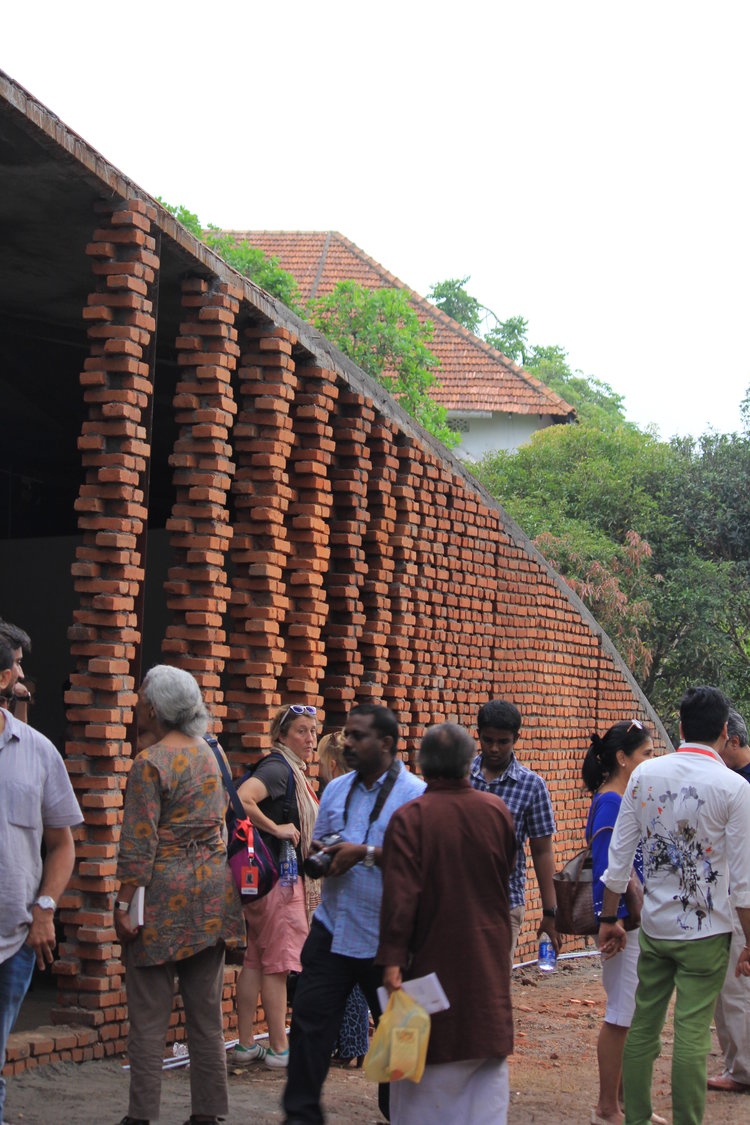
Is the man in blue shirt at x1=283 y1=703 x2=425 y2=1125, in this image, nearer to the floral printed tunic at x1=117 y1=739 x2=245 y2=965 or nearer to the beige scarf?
the floral printed tunic at x1=117 y1=739 x2=245 y2=965

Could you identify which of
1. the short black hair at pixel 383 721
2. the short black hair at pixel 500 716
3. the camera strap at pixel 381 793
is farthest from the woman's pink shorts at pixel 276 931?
the short black hair at pixel 383 721

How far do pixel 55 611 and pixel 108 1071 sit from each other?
5788 mm

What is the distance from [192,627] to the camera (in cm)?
748

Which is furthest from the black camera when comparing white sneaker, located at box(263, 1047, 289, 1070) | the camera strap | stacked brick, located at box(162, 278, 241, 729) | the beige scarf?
stacked brick, located at box(162, 278, 241, 729)

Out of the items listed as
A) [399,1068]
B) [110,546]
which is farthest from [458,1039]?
[110,546]

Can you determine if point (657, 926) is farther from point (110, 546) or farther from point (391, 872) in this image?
point (110, 546)

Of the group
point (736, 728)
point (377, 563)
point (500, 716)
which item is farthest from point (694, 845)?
point (377, 563)

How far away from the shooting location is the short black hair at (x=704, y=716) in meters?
5.58

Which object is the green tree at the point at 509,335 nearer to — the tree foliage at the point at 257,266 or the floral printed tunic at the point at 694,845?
the tree foliage at the point at 257,266

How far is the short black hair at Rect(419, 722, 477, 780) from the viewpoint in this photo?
4594 mm

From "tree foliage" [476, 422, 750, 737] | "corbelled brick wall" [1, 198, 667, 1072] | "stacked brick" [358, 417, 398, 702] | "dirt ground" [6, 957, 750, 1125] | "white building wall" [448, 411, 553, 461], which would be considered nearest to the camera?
"dirt ground" [6, 957, 750, 1125]

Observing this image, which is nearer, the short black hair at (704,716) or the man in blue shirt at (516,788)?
the short black hair at (704,716)

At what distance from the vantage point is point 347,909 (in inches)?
198

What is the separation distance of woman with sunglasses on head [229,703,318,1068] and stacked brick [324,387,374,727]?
6.54 feet
